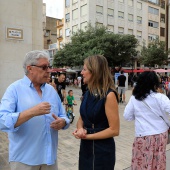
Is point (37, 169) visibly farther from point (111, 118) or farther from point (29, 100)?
point (111, 118)

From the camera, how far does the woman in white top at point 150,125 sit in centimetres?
283

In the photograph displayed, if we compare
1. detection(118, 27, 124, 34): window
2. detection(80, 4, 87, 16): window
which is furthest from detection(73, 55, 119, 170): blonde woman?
detection(118, 27, 124, 34): window

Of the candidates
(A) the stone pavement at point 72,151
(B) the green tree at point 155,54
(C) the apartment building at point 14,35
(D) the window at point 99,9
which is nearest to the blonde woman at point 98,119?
(A) the stone pavement at point 72,151

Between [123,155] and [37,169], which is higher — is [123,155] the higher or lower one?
the lower one

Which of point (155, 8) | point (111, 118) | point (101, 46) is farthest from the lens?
point (155, 8)

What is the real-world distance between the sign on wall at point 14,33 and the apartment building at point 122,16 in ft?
98.2

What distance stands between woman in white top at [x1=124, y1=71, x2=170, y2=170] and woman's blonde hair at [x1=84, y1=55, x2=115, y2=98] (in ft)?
3.17

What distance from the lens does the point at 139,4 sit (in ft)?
142

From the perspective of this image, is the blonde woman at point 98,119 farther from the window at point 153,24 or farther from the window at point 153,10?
the window at point 153,10

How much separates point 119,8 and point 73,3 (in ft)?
27.2

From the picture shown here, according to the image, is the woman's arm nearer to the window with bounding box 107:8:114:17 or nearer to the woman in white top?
the woman in white top

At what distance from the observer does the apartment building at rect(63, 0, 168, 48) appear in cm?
3844

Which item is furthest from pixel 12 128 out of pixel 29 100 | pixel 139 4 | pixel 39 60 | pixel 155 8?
pixel 155 8

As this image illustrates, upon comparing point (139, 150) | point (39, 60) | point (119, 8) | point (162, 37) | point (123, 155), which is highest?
point (119, 8)
